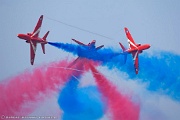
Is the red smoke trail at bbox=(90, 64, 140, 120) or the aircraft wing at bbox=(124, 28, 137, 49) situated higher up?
the aircraft wing at bbox=(124, 28, 137, 49)

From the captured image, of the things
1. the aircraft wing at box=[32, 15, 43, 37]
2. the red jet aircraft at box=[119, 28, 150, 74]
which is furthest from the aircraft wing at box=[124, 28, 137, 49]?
the aircraft wing at box=[32, 15, 43, 37]

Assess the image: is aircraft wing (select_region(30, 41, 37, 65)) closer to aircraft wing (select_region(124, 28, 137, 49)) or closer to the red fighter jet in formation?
the red fighter jet in formation

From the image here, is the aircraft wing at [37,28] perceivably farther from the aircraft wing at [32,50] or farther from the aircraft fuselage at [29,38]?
the aircraft wing at [32,50]

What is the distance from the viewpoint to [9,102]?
22.2 m

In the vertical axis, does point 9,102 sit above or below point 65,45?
below

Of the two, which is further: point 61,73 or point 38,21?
point 61,73

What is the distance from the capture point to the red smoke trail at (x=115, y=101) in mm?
23022

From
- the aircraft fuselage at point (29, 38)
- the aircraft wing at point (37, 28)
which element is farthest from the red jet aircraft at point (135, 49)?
the aircraft wing at point (37, 28)

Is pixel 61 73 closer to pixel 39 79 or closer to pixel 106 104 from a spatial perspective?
pixel 39 79

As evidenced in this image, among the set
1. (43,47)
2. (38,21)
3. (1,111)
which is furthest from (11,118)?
(38,21)

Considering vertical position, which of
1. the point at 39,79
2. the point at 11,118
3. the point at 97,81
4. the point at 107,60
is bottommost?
the point at 11,118

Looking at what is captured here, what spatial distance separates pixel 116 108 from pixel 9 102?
676 cm

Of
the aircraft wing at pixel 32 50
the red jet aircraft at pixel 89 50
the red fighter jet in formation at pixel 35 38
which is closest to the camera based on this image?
the red fighter jet in formation at pixel 35 38

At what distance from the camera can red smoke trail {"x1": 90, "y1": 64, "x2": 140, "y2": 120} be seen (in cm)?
2302
